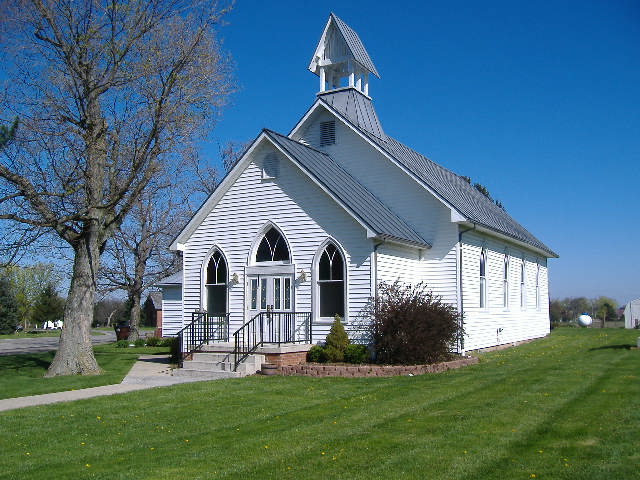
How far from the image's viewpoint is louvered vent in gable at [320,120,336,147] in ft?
78.9

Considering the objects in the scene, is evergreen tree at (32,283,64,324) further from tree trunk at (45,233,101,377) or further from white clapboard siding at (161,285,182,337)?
tree trunk at (45,233,101,377)

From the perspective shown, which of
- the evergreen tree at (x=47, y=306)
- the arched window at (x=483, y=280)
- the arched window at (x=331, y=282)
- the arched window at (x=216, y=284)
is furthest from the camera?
the evergreen tree at (x=47, y=306)

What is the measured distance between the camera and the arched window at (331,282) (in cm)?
1920

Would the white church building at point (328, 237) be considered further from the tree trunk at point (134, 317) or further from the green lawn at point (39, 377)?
the tree trunk at point (134, 317)

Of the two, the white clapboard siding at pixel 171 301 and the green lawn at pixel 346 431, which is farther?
the white clapboard siding at pixel 171 301

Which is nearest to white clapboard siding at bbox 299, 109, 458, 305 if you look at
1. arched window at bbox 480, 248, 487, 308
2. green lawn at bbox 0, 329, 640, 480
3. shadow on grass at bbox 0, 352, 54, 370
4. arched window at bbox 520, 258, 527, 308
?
arched window at bbox 480, 248, 487, 308

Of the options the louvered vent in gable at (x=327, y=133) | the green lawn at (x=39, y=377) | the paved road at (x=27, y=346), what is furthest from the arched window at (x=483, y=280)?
the paved road at (x=27, y=346)

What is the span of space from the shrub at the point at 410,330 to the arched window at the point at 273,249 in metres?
3.51

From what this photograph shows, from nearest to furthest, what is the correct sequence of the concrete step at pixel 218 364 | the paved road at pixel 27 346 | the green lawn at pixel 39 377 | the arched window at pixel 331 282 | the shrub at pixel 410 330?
the green lawn at pixel 39 377 → the shrub at pixel 410 330 → the concrete step at pixel 218 364 → the arched window at pixel 331 282 → the paved road at pixel 27 346

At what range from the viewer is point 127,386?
52.2 feet

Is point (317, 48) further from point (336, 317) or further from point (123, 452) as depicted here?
point (123, 452)

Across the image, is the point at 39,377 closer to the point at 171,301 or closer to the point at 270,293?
the point at 270,293

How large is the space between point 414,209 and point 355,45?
7.67 meters

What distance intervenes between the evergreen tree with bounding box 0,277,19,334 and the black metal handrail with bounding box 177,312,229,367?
4663cm
